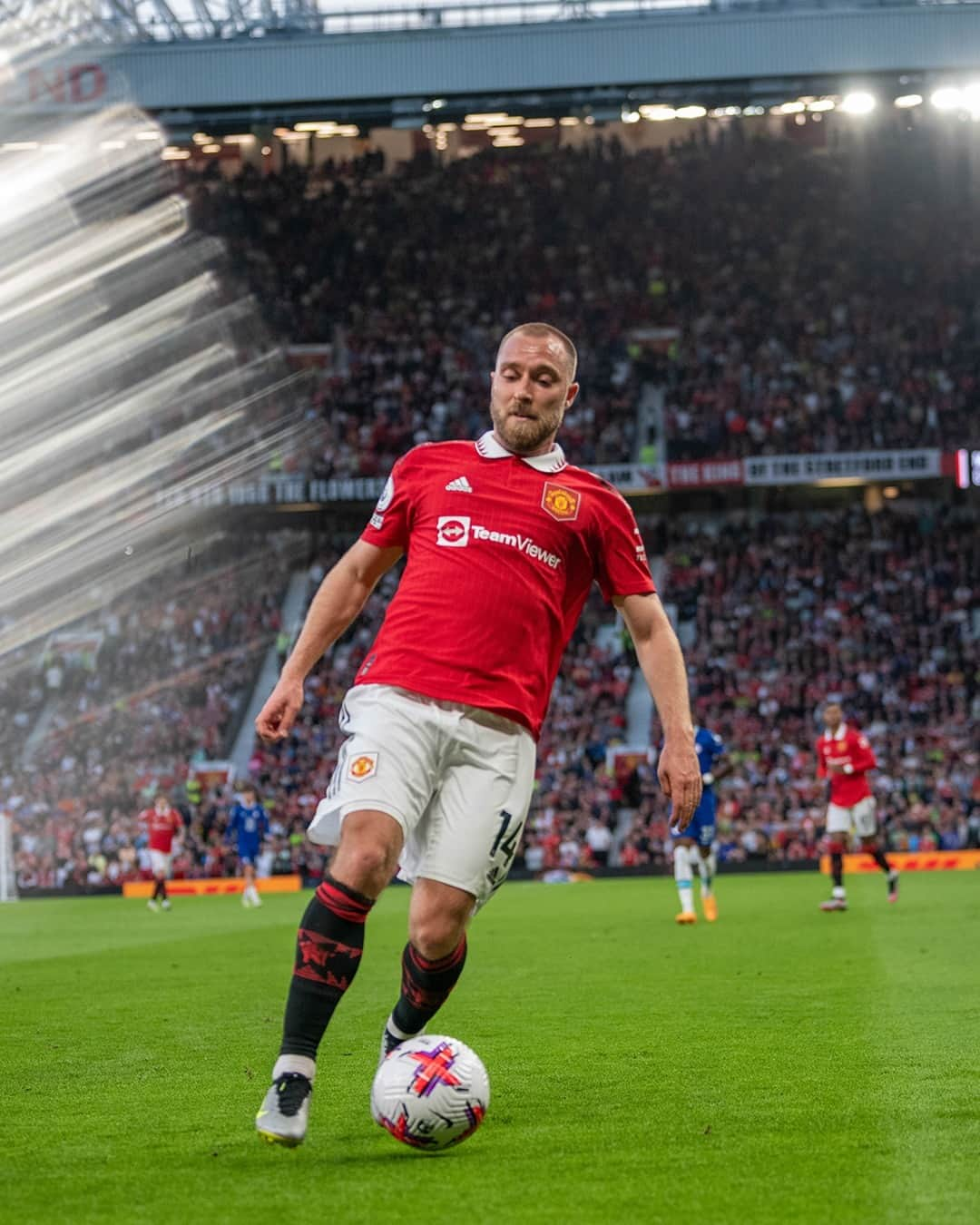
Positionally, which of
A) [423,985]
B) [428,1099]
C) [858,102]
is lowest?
[428,1099]

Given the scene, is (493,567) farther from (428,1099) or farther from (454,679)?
(428,1099)

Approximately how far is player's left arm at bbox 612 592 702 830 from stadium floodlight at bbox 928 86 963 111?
3277 centimetres

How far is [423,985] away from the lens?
578cm

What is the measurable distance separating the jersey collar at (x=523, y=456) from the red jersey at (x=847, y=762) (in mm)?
13408

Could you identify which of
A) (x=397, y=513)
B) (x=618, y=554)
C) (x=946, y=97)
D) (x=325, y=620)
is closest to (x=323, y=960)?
(x=325, y=620)

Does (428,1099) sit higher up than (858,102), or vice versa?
(858,102)

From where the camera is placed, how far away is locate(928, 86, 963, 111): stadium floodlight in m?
36.3

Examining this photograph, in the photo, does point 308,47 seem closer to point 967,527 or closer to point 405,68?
point 405,68

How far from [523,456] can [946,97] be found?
34.3 m

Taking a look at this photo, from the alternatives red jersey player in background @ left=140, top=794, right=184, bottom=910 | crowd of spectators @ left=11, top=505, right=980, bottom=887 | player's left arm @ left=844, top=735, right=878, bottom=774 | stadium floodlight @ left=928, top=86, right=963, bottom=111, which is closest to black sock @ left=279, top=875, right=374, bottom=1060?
player's left arm @ left=844, top=735, right=878, bottom=774

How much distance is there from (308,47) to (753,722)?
52.5ft

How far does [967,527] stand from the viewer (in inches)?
1574

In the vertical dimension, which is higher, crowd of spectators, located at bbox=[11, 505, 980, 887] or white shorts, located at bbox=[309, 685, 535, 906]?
white shorts, located at bbox=[309, 685, 535, 906]

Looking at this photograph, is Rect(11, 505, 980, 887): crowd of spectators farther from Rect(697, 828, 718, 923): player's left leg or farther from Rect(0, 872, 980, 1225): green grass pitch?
Rect(0, 872, 980, 1225): green grass pitch
